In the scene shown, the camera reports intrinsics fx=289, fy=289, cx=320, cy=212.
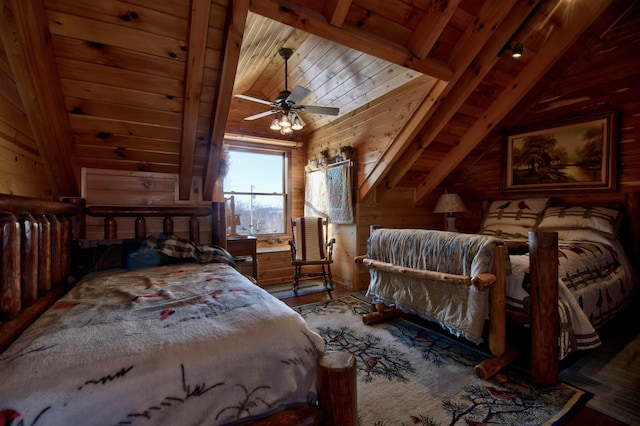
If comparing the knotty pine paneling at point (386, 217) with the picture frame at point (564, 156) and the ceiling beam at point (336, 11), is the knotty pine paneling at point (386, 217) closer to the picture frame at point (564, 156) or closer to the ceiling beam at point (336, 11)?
the picture frame at point (564, 156)

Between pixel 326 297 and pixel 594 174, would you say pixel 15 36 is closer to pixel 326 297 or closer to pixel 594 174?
pixel 326 297

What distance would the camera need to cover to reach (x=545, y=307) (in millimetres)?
1715

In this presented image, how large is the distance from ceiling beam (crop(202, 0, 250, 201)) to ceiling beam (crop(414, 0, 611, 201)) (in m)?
2.86

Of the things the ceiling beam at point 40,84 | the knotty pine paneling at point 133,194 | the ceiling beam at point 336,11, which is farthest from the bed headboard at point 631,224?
the ceiling beam at point 40,84

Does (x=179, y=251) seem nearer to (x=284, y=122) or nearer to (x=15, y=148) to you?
(x=15, y=148)

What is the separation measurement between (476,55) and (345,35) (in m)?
1.33

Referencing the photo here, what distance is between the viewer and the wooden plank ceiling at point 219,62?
5.20ft

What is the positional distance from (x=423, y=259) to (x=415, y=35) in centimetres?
176

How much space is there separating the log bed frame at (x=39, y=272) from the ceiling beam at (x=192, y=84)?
31.7 inches

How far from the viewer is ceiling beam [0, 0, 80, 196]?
1.37 meters

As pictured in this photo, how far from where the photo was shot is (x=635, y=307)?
285 centimetres

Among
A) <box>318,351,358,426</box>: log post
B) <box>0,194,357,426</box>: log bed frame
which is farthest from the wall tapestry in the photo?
<box>318,351,358,426</box>: log post

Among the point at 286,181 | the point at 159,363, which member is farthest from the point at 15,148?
the point at 286,181

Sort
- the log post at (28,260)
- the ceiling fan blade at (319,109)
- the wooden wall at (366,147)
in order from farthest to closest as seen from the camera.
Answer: the wooden wall at (366,147), the ceiling fan blade at (319,109), the log post at (28,260)
